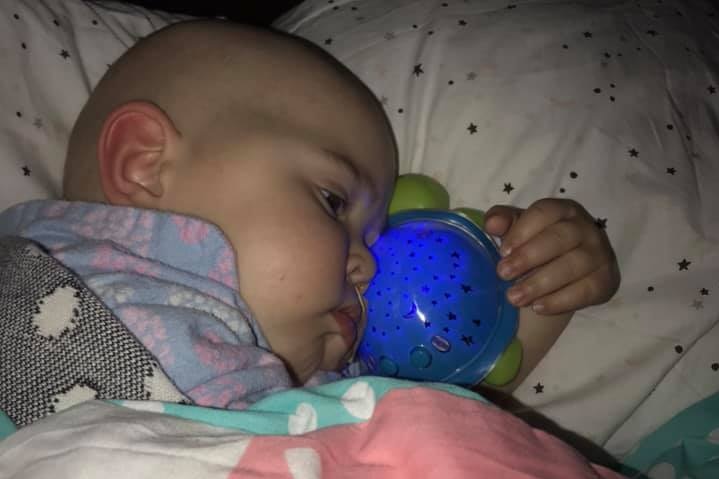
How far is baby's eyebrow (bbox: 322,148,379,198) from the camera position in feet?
3.27

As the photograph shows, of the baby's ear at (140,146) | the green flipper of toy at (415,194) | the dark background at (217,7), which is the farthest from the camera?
the dark background at (217,7)

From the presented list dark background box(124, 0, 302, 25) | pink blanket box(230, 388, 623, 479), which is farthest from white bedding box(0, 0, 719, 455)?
pink blanket box(230, 388, 623, 479)

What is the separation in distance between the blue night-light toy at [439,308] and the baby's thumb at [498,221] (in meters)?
0.03

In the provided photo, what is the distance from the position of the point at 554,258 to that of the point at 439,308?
8.6 inches

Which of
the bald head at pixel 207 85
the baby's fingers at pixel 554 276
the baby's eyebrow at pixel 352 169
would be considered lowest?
the baby's fingers at pixel 554 276

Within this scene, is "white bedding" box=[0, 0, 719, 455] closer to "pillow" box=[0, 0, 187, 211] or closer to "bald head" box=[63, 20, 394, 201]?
"pillow" box=[0, 0, 187, 211]

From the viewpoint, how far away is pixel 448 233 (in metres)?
1.16

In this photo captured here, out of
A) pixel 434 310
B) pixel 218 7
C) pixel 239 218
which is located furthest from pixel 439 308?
pixel 218 7

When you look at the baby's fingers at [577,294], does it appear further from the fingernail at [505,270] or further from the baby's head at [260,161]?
the baby's head at [260,161]

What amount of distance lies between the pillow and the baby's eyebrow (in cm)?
49

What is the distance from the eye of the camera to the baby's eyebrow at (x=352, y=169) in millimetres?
996

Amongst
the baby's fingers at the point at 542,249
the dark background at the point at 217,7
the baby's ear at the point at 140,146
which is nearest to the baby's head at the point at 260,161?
the baby's ear at the point at 140,146

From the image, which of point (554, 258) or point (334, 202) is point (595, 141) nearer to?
point (554, 258)

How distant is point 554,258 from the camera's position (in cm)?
115
